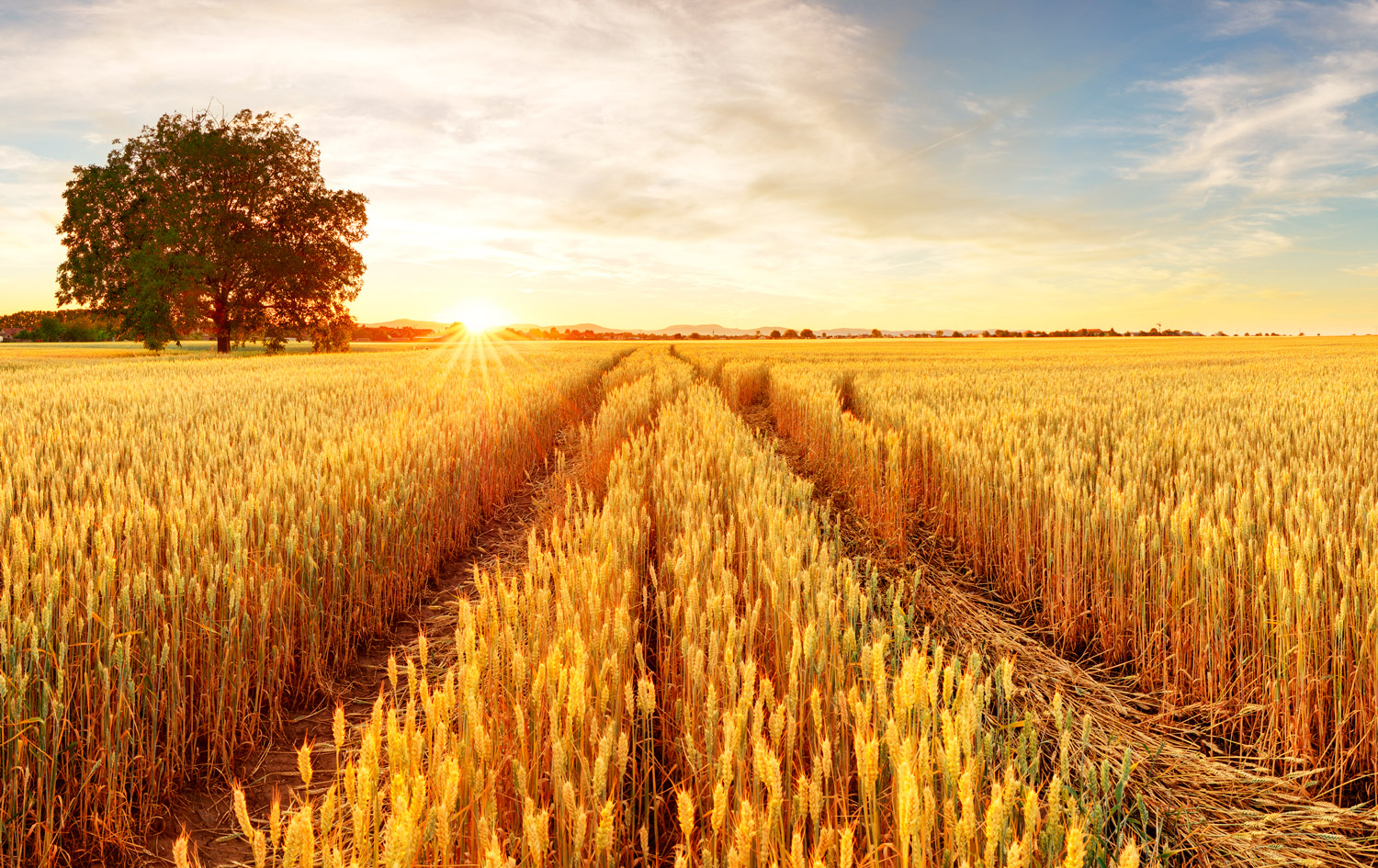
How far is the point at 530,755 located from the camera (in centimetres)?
172

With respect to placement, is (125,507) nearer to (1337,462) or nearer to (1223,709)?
(1223,709)

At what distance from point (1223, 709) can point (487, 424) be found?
6.71 m

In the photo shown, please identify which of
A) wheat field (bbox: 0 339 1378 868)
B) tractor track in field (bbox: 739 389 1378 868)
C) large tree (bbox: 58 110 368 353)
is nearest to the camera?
wheat field (bbox: 0 339 1378 868)

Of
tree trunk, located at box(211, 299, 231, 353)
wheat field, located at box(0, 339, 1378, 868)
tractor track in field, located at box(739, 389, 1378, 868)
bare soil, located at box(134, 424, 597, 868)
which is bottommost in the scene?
bare soil, located at box(134, 424, 597, 868)

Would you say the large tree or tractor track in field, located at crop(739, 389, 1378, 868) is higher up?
the large tree

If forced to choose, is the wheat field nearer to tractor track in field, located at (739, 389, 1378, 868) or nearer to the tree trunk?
tractor track in field, located at (739, 389, 1378, 868)

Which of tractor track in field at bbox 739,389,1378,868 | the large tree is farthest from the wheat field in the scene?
the large tree

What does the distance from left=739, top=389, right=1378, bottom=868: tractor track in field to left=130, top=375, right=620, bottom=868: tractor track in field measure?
2543 mm

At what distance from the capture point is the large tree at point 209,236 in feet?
92.7

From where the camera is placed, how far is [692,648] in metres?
1.80

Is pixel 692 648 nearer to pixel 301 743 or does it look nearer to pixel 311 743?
pixel 311 743

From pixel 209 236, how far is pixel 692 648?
1423 inches

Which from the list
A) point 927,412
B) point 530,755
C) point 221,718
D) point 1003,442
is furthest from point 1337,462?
point 221,718

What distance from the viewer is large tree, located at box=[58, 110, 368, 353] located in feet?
92.7
